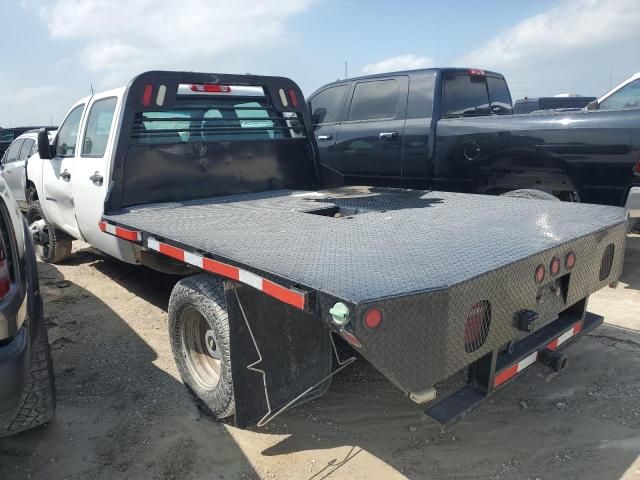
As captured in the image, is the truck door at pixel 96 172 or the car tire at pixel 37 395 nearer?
the car tire at pixel 37 395

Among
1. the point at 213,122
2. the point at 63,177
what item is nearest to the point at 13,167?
the point at 63,177

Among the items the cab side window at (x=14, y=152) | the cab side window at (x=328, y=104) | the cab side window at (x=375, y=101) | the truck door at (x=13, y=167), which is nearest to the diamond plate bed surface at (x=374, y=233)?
the cab side window at (x=375, y=101)

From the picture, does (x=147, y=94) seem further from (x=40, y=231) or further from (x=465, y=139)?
(x=465, y=139)

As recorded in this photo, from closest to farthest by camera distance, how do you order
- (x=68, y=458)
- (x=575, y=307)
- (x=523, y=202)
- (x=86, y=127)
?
(x=68, y=458), (x=575, y=307), (x=523, y=202), (x=86, y=127)

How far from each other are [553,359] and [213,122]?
11.3 feet

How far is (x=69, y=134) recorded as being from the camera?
5.35m

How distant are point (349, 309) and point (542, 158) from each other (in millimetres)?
4167

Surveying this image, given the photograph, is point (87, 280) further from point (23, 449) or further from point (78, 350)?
point (23, 449)

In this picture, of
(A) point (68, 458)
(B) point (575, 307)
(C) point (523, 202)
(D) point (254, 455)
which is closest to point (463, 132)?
(C) point (523, 202)

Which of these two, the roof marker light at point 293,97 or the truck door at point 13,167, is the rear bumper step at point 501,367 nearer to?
the roof marker light at point 293,97

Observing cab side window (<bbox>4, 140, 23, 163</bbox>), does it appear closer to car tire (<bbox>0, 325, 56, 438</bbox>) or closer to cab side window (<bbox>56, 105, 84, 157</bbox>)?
cab side window (<bbox>56, 105, 84, 157</bbox>)

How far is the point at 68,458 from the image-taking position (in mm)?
2822

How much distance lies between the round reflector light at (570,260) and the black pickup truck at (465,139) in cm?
243

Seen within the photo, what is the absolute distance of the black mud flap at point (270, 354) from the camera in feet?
8.73
